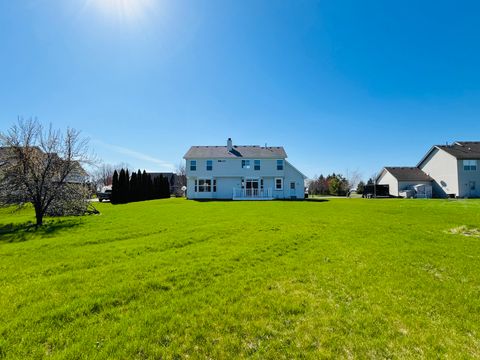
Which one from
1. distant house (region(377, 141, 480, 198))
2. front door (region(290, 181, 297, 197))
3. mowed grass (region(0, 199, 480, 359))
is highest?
distant house (region(377, 141, 480, 198))

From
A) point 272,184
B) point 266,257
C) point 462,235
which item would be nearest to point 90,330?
point 266,257

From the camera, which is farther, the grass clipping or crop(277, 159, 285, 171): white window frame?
crop(277, 159, 285, 171): white window frame

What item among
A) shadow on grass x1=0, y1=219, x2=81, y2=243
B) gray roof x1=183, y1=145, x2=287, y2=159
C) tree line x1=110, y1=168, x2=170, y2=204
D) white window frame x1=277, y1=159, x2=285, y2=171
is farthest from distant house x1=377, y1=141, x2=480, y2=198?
shadow on grass x1=0, y1=219, x2=81, y2=243

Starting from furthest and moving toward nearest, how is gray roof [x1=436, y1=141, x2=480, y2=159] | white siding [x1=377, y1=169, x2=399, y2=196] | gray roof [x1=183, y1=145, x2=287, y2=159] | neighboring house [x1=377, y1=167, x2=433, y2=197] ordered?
white siding [x1=377, y1=169, x2=399, y2=196], neighboring house [x1=377, y1=167, x2=433, y2=197], gray roof [x1=436, y1=141, x2=480, y2=159], gray roof [x1=183, y1=145, x2=287, y2=159]

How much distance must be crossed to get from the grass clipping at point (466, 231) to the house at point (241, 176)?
899 inches

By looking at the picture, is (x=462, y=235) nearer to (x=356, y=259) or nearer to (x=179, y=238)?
(x=356, y=259)

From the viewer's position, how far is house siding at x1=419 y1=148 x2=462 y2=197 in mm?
35438

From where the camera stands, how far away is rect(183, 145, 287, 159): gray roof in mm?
33688

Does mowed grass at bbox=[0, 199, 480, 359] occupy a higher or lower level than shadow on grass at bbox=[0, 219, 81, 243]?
lower

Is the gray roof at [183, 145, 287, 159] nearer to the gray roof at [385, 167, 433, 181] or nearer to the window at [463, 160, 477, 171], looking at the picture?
the gray roof at [385, 167, 433, 181]

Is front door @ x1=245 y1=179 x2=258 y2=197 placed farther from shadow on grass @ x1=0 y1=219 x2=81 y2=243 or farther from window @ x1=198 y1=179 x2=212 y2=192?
shadow on grass @ x1=0 y1=219 x2=81 y2=243

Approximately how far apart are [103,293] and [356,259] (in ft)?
18.9

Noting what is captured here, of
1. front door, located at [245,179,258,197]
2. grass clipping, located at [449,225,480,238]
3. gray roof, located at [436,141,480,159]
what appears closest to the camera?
grass clipping, located at [449,225,480,238]

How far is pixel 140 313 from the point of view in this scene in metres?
3.69
